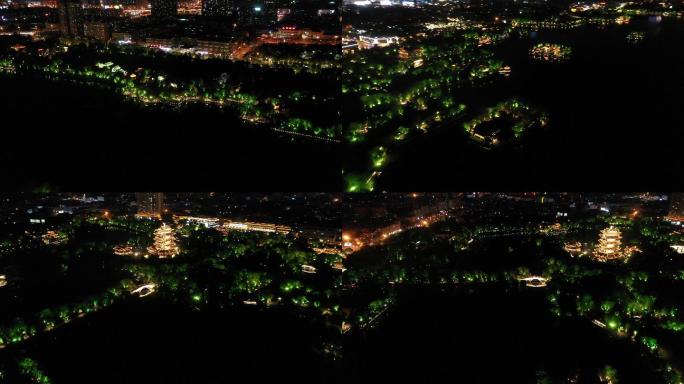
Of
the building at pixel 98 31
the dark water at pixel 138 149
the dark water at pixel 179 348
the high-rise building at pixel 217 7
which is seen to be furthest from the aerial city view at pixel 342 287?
the high-rise building at pixel 217 7

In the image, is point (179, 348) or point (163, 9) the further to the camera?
point (163, 9)

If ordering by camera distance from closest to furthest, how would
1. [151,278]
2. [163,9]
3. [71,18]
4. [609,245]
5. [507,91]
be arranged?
[71,18] < [507,91] < [151,278] < [163,9] < [609,245]

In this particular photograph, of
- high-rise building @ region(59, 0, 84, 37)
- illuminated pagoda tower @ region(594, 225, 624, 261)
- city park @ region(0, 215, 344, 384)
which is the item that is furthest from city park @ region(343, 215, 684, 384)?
high-rise building @ region(59, 0, 84, 37)

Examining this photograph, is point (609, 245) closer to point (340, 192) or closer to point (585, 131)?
→ point (585, 131)

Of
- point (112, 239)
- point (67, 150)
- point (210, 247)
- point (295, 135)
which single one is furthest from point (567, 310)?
point (112, 239)

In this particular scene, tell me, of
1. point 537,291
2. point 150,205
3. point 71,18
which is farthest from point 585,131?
point 71,18

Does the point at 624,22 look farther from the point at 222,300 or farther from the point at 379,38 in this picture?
the point at 222,300
